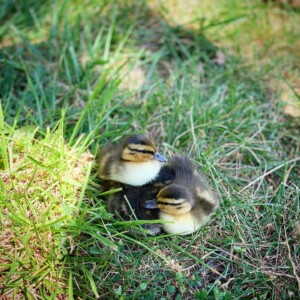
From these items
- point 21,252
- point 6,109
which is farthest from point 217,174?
point 6,109

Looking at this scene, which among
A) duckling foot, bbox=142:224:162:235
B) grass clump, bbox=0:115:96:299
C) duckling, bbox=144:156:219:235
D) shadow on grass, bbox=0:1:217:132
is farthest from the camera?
shadow on grass, bbox=0:1:217:132

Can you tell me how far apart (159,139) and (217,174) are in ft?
1.86

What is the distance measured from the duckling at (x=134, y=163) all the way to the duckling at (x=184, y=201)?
0.46ft

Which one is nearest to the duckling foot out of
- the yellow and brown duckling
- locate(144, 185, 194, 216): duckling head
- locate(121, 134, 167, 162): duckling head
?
the yellow and brown duckling

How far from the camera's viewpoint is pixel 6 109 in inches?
134

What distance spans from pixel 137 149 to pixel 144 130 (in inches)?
26.4

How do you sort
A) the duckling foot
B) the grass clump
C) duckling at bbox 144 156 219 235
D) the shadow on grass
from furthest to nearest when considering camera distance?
the shadow on grass
the duckling foot
duckling at bbox 144 156 219 235
the grass clump

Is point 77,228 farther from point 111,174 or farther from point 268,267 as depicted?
point 268,267

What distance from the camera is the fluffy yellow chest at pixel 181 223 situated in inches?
102

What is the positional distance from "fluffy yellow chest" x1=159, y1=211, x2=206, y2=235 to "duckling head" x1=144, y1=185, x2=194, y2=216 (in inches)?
1.2

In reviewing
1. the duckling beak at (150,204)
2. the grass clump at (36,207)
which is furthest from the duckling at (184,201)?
the grass clump at (36,207)

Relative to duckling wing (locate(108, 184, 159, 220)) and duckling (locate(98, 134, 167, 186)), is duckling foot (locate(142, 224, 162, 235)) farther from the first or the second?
duckling (locate(98, 134, 167, 186))

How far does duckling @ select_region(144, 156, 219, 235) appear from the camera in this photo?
2.54m

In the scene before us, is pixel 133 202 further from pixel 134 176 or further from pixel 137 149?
pixel 137 149
